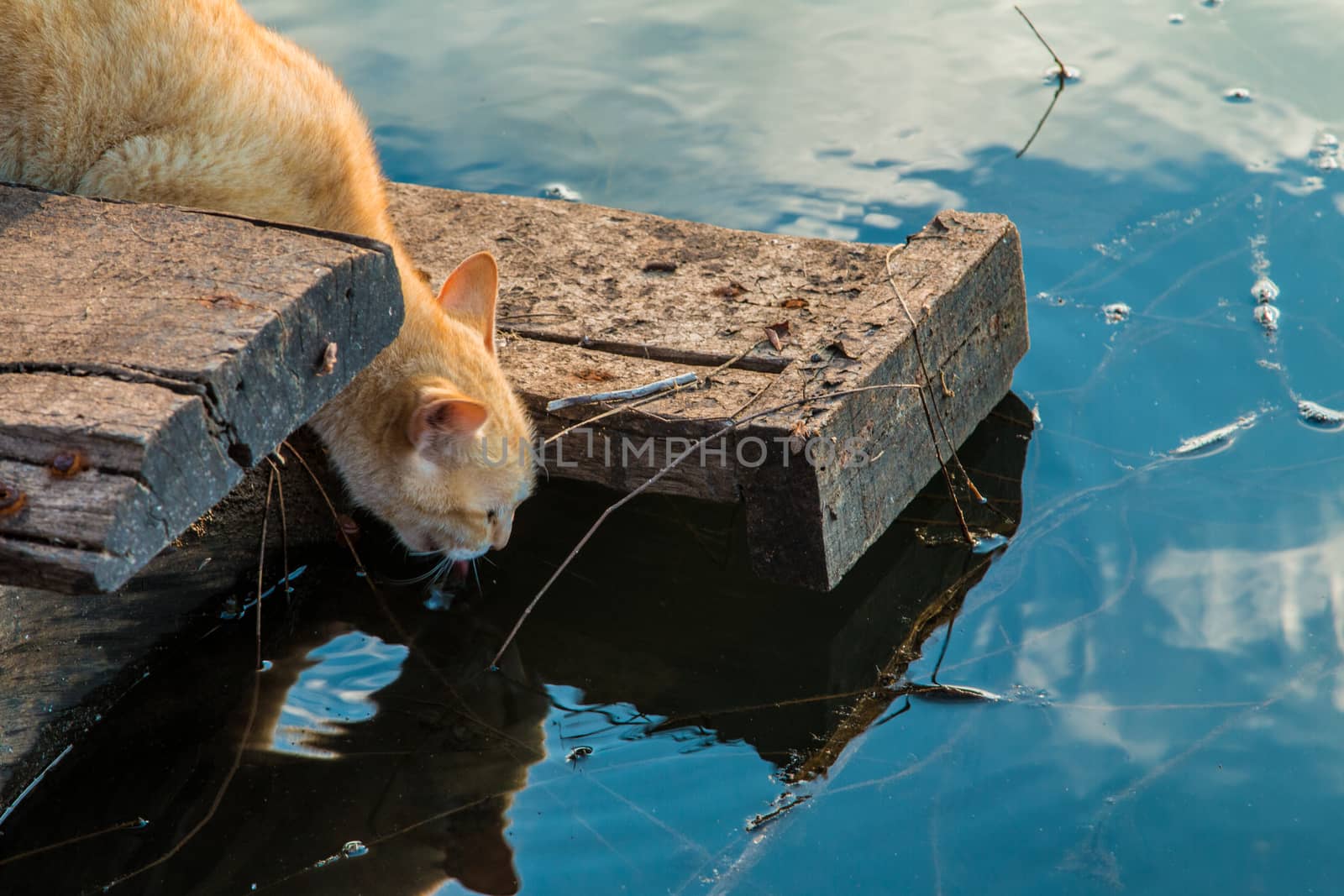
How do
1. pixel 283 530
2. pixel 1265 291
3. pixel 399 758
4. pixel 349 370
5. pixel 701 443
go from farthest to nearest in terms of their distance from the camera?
pixel 1265 291 < pixel 283 530 < pixel 701 443 < pixel 399 758 < pixel 349 370

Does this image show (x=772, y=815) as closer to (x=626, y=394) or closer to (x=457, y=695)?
(x=457, y=695)

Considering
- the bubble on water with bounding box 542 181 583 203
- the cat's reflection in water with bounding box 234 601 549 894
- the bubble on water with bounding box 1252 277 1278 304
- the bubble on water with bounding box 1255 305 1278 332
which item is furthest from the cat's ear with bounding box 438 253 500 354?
the bubble on water with bounding box 1252 277 1278 304

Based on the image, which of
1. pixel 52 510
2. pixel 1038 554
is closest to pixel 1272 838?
pixel 1038 554

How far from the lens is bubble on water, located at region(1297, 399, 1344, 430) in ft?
15.5

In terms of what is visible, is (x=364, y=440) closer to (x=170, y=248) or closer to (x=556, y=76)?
(x=170, y=248)

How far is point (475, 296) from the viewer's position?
4012 millimetres

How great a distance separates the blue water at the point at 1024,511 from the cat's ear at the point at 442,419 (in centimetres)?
79

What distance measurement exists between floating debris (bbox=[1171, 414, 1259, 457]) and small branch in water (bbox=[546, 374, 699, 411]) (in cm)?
205

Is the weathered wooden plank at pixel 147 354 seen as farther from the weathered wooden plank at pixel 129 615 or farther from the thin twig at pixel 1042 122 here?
the thin twig at pixel 1042 122

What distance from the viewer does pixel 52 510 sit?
7.24ft

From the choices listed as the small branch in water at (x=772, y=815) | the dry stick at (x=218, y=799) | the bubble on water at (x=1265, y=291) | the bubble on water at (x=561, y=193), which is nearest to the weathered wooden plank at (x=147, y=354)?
the dry stick at (x=218, y=799)

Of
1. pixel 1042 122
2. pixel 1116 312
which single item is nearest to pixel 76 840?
pixel 1116 312

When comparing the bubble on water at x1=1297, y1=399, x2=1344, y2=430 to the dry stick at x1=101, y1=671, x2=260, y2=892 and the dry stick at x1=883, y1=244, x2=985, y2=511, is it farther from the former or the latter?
the dry stick at x1=101, y1=671, x2=260, y2=892

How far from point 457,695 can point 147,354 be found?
1.60m
